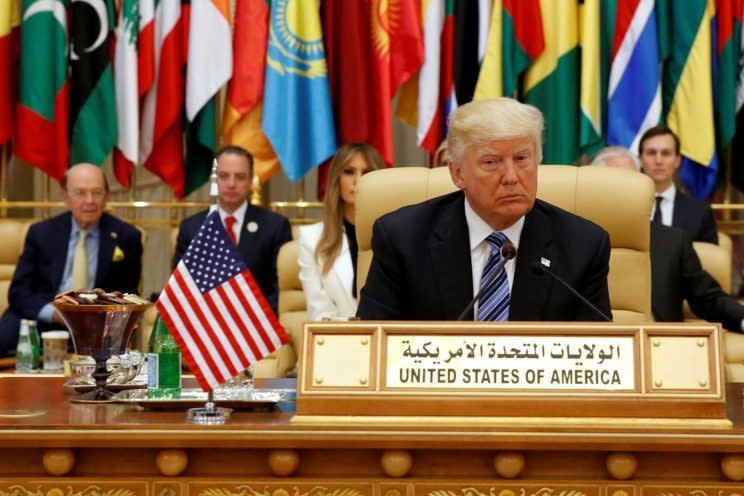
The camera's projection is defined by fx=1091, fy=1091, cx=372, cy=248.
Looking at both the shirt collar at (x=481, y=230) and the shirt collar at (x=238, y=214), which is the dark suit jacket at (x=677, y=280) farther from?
the shirt collar at (x=238, y=214)

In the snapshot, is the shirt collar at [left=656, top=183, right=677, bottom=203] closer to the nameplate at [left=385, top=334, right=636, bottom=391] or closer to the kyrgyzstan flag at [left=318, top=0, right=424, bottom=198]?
the kyrgyzstan flag at [left=318, top=0, right=424, bottom=198]

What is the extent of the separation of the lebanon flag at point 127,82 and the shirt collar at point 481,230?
3915 millimetres

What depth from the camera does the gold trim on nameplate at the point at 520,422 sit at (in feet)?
6.86

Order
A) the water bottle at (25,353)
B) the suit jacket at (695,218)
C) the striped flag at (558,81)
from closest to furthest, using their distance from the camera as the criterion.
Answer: the water bottle at (25,353), the suit jacket at (695,218), the striped flag at (558,81)

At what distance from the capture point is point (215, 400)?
241 cm

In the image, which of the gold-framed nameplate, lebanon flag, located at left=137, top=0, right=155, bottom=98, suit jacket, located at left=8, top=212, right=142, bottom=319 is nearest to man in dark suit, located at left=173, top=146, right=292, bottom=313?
suit jacket, located at left=8, top=212, right=142, bottom=319

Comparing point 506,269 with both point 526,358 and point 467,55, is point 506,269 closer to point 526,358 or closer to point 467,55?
point 526,358

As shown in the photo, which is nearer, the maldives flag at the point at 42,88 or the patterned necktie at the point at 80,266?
the patterned necktie at the point at 80,266

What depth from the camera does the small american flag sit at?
7.73ft

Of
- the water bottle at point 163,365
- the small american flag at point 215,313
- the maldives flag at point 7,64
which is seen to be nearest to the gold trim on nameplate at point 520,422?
the small american flag at point 215,313

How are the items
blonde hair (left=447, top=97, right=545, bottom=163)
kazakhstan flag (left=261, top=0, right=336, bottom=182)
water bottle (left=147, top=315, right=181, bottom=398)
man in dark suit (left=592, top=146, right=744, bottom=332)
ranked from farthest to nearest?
kazakhstan flag (left=261, top=0, right=336, bottom=182), man in dark suit (left=592, top=146, right=744, bottom=332), blonde hair (left=447, top=97, right=545, bottom=163), water bottle (left=147, top=315, right=181, bottom=398)

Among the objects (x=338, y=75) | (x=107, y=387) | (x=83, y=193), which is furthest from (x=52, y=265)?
(x=107, y=387)

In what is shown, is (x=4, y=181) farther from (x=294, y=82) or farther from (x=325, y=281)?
(x=325, y=281)

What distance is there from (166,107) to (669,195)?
2.94 meters
